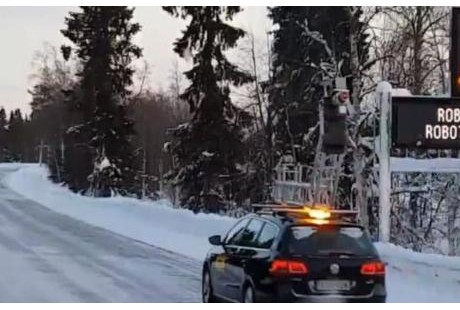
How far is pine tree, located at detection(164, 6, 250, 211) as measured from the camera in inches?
1426

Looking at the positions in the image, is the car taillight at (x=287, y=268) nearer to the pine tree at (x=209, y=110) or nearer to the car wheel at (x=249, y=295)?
the car wheel at (x=249, y=295)

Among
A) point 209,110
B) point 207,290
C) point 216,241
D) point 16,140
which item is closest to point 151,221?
point 209,110

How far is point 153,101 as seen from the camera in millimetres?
86000

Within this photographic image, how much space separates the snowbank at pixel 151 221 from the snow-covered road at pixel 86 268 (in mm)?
916

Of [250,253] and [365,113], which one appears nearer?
[250,253]

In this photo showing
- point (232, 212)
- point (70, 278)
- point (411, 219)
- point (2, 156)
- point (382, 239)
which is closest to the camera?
point (70, 278)

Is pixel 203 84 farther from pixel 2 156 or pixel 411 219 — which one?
pixel 2 156

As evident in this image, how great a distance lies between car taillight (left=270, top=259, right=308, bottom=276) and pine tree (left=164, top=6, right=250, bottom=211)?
84.7 ft

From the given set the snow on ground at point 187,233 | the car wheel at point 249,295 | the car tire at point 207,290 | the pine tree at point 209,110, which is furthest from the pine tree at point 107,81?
the car wheel at point 249,295

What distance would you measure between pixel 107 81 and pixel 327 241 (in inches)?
1583

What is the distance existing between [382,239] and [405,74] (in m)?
13.8

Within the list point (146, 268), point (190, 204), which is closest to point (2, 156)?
point (190, 204)

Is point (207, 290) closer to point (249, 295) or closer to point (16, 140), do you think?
point (249, 295)

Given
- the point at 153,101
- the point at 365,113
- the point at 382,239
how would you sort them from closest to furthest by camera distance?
the point at 382,239, the point at 365,113, the point at 153,101
